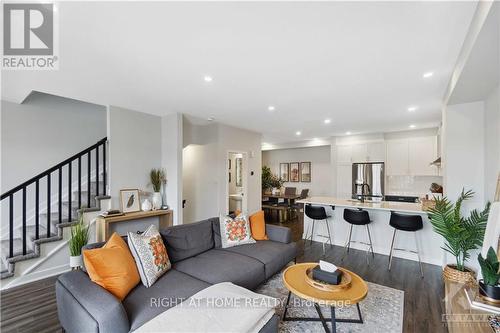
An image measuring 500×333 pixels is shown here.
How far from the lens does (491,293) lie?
1.77 metres

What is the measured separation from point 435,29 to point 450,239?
2.41 m

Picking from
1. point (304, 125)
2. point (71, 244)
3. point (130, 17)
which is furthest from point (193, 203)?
point (130, 17)

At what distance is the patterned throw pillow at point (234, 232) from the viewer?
3.07m

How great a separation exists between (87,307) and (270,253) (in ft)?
6.27

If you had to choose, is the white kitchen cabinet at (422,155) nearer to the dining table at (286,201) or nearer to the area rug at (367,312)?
the dining table at (286,201)

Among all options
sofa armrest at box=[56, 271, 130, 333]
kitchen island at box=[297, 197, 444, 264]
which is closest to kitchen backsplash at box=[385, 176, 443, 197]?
kitchen island at box=[297, 197, 444, 264]

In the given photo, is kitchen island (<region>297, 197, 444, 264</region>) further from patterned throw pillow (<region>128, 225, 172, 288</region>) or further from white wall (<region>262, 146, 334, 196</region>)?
white wall (<region>262, 146, 334, 196</region>)

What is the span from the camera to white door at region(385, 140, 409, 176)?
6320mm

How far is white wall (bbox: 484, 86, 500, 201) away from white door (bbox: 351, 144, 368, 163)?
386cm

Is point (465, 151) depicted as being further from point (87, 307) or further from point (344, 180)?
point (87, 307)

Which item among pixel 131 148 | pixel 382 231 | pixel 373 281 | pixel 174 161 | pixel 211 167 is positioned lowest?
pixel 373 281

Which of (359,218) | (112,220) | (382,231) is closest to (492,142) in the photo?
(359,218)

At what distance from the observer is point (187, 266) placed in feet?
8.02

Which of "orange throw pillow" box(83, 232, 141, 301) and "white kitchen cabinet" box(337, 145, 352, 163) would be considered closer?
"orange throw pillow" box(83, 232, 141, 301)
